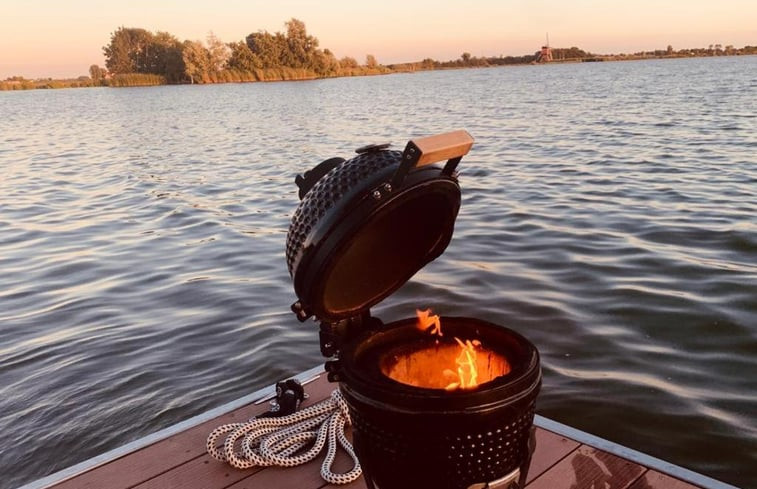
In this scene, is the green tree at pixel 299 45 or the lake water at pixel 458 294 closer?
the lake water at pixel 458 294

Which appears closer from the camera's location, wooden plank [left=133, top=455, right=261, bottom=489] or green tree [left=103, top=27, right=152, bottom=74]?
wooden plank [left=133, top=455, right=261, bottom=489]

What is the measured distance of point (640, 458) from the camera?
3.21 m

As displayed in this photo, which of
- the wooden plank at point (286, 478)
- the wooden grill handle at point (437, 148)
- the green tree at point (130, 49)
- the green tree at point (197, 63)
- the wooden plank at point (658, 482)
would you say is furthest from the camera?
the green tree at point (130, 49)

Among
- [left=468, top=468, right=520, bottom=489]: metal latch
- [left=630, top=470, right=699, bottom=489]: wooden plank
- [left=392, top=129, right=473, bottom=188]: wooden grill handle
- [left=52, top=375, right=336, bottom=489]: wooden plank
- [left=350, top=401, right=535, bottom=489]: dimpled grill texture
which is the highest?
[left=392, top=129, right=473, bottom=188]: wooden grill handle

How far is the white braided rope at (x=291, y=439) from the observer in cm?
329

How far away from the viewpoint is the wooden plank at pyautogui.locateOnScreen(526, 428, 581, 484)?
3179 millimetres

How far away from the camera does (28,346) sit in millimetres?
6879

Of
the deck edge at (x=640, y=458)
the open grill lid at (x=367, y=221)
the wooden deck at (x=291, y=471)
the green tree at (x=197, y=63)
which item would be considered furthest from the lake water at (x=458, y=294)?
the green tree at (x=197, y=63)

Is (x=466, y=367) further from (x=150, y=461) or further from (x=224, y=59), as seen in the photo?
(x=224, y=59)

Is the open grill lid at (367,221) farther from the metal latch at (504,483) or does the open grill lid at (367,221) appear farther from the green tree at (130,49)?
the green tree at (130,49)

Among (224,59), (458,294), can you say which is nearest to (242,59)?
(224,59)

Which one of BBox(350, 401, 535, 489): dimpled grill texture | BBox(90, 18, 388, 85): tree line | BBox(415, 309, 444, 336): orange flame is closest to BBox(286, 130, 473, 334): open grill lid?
BBox(415, 309, 444, 336): orange flame

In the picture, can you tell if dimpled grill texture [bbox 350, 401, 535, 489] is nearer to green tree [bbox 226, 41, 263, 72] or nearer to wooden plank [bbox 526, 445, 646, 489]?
wooden plank [bbox 526, 445, 646, 489]

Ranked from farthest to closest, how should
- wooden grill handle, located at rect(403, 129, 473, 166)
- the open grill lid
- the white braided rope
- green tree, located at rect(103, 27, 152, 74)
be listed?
green tree, located at rect(103, 27, 152, 74)
the white braided rope
the open grill lid
wooden grill handle, located at rect(403, 129, 473, 166)
